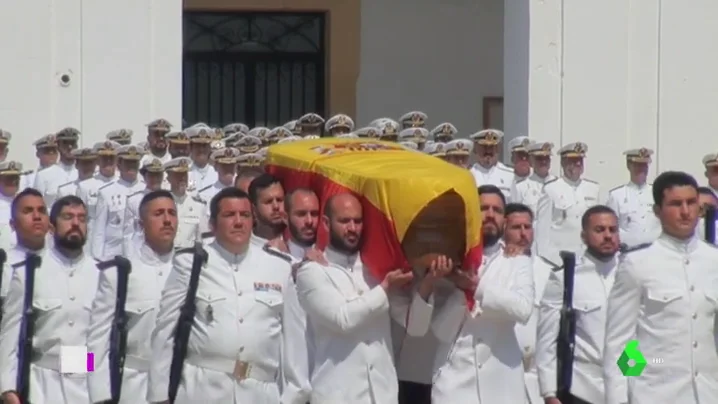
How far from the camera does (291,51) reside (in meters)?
19.9

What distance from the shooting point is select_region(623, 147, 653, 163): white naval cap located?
1639 cm

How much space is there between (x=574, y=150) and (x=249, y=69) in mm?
4468

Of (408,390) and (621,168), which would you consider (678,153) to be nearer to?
(621,168)

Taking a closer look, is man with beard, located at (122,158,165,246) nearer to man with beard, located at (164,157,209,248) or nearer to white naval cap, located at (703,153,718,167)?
man with beard, located at (164,157,209,248)

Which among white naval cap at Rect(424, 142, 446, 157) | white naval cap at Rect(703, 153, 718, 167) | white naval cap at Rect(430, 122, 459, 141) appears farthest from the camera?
white naval cap at Rect(430, 122, 459, 141)

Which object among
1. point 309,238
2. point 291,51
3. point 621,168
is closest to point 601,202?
point 621,168

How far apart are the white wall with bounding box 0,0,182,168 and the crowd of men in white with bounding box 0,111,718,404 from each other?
4715 mm

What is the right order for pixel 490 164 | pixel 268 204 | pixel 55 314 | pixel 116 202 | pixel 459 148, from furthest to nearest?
pixel 490 164 → pixel 116 202 → pixel 459 148 → pixel 55 314 → pixel 268 204

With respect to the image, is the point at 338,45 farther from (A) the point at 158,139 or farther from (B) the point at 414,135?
(B) the point at 414,135

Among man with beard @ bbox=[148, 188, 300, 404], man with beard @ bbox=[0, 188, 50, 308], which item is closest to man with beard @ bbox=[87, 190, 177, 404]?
man with beard @ bbox=[0, 188, 50, 308]

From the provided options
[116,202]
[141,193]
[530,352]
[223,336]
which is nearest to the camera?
[223,336]

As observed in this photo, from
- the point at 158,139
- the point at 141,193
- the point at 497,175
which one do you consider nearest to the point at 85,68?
the point at 158,139

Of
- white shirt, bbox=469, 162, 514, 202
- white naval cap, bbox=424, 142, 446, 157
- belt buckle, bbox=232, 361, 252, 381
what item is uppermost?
white naval cap, bbox=424, 142, 446, 157

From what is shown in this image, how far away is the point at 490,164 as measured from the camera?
16109 millimetres
